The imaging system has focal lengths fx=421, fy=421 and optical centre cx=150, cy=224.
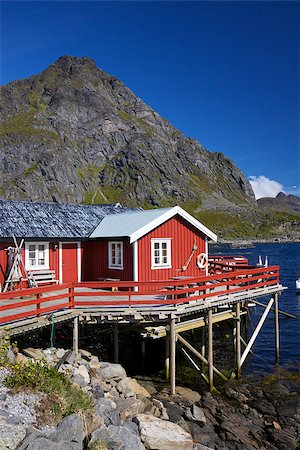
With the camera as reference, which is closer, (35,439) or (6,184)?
(35,439)

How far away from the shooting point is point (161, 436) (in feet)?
35.3

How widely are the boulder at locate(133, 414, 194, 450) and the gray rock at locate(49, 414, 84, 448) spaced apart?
95.2 inches

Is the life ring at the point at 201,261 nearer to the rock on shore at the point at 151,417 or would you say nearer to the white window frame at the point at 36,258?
the rock on shore at the point at 151,417

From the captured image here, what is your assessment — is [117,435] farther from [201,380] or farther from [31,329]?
[201,380]

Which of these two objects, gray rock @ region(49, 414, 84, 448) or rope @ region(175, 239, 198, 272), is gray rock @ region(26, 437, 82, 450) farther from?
rope @ region(175, 239, 198, 272)

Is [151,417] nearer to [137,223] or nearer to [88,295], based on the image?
[88,295]

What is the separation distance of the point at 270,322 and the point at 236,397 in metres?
17.5

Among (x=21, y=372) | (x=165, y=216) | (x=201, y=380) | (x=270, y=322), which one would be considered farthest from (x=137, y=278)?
(x=270, y=322)

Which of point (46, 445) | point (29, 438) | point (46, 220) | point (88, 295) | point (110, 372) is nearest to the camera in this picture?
point (46, 445)

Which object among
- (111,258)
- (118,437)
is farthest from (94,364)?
(111,258)

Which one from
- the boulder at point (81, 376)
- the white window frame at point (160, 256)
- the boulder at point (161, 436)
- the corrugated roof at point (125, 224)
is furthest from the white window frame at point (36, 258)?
the boulder at point (161, 436)

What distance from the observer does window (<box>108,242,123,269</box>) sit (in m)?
21.0

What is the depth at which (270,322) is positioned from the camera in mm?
33031

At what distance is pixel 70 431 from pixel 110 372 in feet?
20.1
